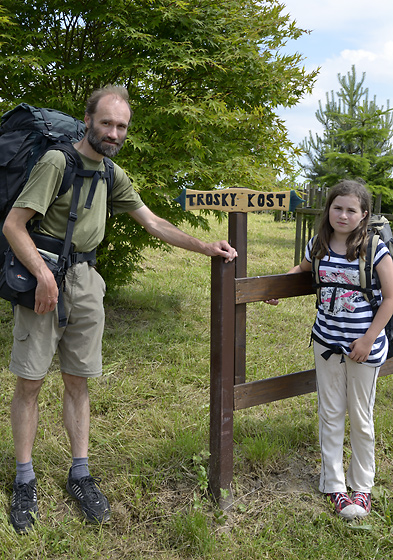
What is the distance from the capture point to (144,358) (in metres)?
4.79

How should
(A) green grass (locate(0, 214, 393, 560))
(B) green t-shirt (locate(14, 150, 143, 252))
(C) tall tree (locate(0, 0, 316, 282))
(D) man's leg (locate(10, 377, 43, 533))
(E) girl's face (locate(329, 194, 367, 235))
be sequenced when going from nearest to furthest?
1. (B) green t-shirt (locate(14, 150, 143, 252))
2. (A) green grass (locate(0, 214, 393, 560))
3. (D) man's leg (locate(10, 377, 43, 533))
4. (E) girl's face (locate(329, 194, 367, 235))
5. (C) tall tree (locate(0, 0, 316, 282))

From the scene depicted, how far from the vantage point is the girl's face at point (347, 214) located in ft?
8.70

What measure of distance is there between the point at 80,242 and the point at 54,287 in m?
0.27

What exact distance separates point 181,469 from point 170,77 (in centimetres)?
374

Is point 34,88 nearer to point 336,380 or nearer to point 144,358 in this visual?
point 144,358

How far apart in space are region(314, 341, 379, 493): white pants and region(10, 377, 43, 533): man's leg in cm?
153

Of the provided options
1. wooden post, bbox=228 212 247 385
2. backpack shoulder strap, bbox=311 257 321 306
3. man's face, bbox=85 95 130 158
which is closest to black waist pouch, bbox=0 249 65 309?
man's face, bbox=85 95 130 158

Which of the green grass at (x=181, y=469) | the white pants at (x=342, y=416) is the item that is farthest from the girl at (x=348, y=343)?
the green grass at (x=181, y=469)

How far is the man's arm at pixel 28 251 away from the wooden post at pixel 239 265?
941 millimetres

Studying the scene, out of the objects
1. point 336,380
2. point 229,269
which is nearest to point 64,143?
point 229,269

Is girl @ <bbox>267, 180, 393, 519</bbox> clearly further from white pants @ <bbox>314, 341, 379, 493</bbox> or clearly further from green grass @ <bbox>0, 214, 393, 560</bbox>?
green grass @ <bbox>0, 214, 393, 560</bbox>

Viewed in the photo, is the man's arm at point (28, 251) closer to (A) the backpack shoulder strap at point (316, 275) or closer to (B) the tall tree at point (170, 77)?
(A) the backpack shoulder strap at point (316, 275)

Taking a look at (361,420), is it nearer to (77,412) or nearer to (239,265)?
(239,265)

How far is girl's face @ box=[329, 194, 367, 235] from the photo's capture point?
2650mm
